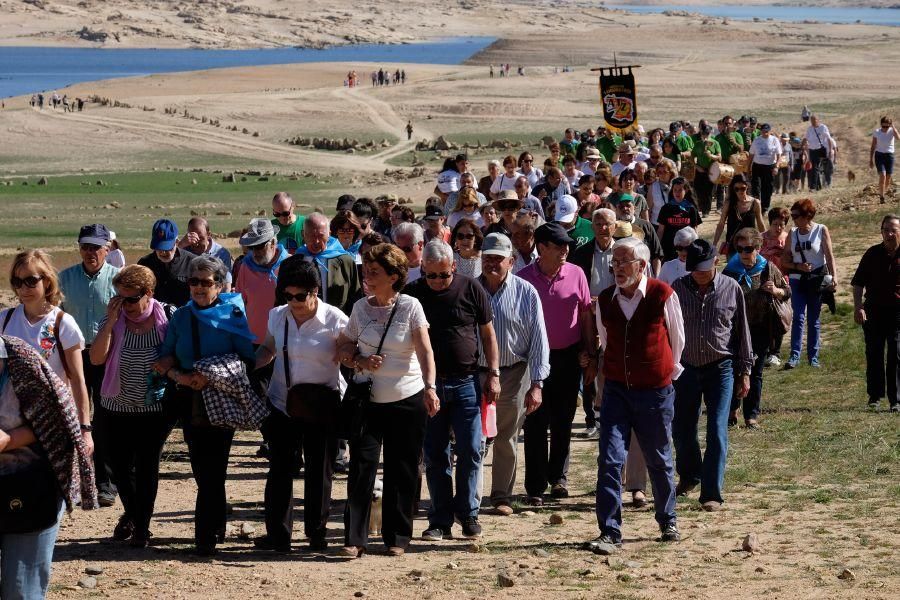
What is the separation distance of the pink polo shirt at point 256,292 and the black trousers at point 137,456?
1.92m

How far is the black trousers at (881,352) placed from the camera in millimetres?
12430

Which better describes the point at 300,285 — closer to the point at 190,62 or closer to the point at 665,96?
the point at 665,96

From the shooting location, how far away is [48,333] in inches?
296

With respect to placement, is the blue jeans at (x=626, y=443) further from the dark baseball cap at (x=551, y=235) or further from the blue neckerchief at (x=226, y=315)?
the blue neckerchief at (x=226, y=315)

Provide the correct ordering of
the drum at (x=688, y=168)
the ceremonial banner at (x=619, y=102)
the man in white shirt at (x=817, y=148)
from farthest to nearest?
the man in white shirt at (x=817, y=148), the ceremonial banner at (x=619, y=102), the drum at (x=688, y=168)

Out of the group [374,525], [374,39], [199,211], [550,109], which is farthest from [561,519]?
[374,39]

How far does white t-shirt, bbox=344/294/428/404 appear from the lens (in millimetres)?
8078

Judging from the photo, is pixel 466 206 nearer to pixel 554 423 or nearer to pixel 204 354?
pixel 554 423

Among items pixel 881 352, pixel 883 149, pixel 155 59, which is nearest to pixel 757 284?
pixel 881 352

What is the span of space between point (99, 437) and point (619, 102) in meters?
19.0

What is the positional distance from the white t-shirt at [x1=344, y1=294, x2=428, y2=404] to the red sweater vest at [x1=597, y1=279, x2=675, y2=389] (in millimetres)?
1096

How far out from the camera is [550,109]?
62156mm

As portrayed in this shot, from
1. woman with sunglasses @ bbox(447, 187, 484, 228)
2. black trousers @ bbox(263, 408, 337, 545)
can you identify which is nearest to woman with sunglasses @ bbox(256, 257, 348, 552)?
black trousers @ bbox(263, 408, 337, 545)

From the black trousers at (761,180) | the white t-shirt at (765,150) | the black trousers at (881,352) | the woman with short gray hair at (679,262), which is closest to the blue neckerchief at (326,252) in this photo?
the woman with short gray hair at (679,262)
